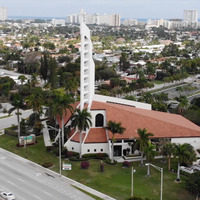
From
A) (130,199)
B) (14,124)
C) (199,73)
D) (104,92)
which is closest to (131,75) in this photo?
(199,73)

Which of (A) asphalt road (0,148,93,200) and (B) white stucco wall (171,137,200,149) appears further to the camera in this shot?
(B) white stucco wall (171,137,200,149)

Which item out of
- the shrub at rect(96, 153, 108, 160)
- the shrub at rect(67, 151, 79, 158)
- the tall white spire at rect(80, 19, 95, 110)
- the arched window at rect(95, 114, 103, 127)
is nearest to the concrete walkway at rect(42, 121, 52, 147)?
the shrub at rect(67, 151, 79, 158)

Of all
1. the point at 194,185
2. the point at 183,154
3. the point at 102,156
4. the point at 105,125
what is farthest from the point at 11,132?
the point at 194,185

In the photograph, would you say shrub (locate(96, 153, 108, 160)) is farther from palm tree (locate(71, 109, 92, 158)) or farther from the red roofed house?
palm tree (locate(71, 109, 92, 158))

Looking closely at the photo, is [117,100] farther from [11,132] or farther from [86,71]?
[11,132]

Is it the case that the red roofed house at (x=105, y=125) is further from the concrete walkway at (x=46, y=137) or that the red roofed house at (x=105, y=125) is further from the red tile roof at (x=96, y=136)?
the concrete walkway at (x=46, y=137)

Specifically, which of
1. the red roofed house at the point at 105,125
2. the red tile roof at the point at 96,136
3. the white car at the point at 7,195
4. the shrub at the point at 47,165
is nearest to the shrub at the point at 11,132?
the red roofed house at the point at 105,125

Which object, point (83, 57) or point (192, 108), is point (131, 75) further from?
point (83, 57)
